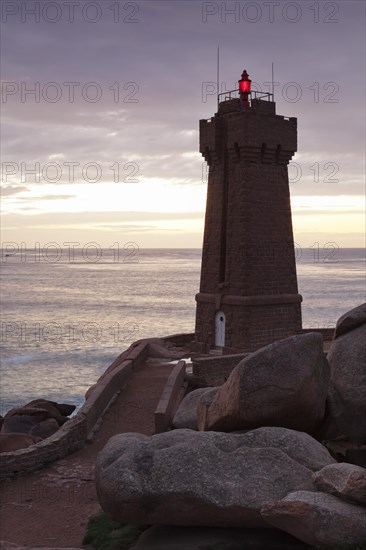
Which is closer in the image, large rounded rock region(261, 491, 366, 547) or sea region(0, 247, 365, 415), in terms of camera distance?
large rounded rock region(261, 491, 366, 547)

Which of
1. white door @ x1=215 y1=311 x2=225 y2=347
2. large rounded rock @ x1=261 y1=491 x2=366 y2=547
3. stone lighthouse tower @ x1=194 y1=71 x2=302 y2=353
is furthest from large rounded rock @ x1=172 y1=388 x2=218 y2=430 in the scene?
white door @ x1=215 y1=311 x2=225 y2=347

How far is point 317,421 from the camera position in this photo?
39.3 ft

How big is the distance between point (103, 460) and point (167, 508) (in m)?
1.43

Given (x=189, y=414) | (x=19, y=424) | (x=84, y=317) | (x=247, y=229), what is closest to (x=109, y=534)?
(x=189, y=414)

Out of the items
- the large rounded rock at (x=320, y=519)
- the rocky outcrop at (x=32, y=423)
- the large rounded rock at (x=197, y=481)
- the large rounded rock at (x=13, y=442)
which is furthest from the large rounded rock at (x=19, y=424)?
the large rounded rock at (x=320, y=519)

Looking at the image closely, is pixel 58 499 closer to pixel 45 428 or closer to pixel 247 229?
pixel 45 428

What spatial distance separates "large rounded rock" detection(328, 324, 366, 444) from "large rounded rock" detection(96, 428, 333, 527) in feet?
7.26

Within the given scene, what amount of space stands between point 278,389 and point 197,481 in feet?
8.49

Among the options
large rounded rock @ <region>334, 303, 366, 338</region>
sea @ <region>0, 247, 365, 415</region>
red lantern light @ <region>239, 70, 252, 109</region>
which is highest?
red lantern light @ <region>239, 70, 252, 109</region>

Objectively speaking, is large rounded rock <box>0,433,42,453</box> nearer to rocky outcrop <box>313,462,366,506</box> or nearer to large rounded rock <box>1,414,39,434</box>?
large rounded rock <box>1,414,39,434</box>

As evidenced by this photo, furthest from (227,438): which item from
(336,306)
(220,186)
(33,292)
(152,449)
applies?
(33,292)

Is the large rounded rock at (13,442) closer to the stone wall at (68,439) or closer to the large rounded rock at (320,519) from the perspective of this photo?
the stone wall at (68,439)

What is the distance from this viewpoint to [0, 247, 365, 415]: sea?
46750mm

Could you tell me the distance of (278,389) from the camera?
11.3 metres
